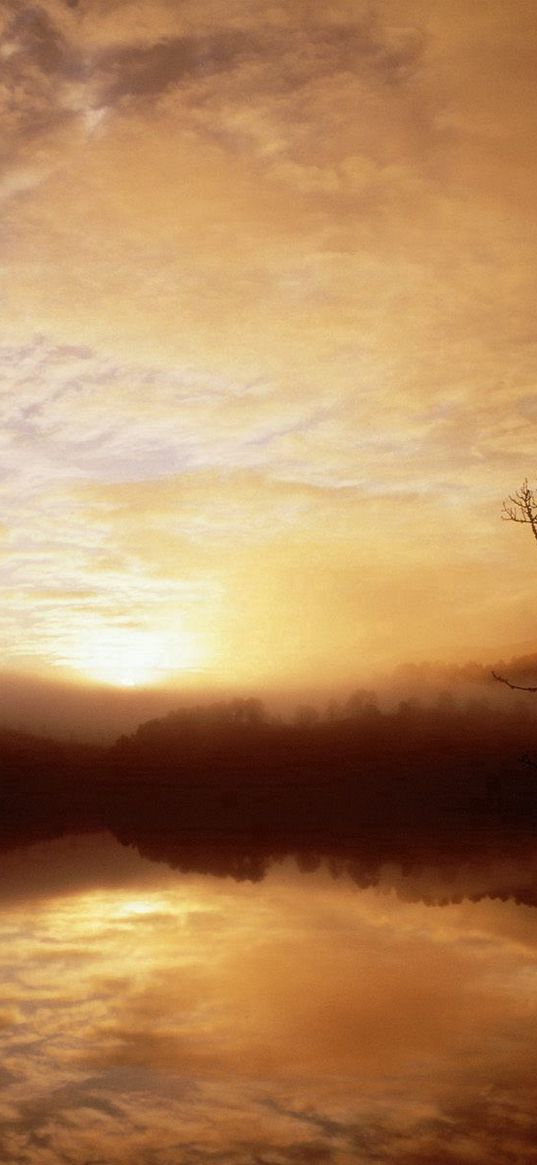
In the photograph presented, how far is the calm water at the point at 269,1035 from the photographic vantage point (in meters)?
9.73

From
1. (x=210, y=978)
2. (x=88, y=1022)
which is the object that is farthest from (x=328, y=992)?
(x=88, y=1022)

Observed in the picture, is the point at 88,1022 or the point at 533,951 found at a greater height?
the point at 88,1022

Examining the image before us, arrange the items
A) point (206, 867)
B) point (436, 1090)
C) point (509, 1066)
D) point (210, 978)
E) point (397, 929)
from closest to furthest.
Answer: point (436, 1090)
point (509, 1066)
point (210, 978)
point (397, 929)
point (206, 867)

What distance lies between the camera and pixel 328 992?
1658cm

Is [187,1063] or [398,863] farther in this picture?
[398,863]

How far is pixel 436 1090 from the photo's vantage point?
11.2m

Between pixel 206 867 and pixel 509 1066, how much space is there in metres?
27.9

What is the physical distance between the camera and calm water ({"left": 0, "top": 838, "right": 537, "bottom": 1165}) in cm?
973

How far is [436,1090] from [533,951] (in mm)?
8324

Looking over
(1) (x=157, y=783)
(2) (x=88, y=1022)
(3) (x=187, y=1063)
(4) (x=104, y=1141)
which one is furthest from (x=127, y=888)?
(1) (x=157, y=783)

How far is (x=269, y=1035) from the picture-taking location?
44.8 ft

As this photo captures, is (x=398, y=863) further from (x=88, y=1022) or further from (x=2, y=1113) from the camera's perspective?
(x=2, y=1113)

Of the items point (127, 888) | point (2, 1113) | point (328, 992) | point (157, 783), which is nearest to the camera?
point (2, 1113)

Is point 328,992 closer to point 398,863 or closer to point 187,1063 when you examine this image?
point 187,1063
